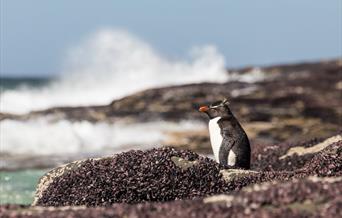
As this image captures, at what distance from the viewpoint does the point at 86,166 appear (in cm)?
1784

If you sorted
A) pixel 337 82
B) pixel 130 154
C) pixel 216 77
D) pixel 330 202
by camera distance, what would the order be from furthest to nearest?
pixel 216 77 → pixel 337 82 → pixel 130 154 → pixel 330 202

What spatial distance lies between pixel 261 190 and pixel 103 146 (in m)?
33.3

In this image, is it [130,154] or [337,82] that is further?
[337,82]

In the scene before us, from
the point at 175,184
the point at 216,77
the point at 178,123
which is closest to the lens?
the point at 175,184

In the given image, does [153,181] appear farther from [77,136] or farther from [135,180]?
[77,136]

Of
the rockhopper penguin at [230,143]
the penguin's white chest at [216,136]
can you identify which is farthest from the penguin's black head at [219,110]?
the penguin's white chest at [216,136]

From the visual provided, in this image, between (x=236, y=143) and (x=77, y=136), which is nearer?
(x=236, y=143)

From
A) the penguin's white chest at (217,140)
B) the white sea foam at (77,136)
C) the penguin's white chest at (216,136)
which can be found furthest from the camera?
the white sea foam at (77,136)

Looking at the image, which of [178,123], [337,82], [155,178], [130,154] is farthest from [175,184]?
[337,82]

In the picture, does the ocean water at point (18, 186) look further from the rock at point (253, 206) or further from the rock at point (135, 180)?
the rock at point (253, 206)

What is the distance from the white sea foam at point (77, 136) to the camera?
143 feet

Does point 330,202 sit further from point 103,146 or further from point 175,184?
point 103,146

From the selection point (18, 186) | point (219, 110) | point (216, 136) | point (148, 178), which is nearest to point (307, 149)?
→ point (219, 110)

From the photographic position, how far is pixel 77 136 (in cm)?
4706
